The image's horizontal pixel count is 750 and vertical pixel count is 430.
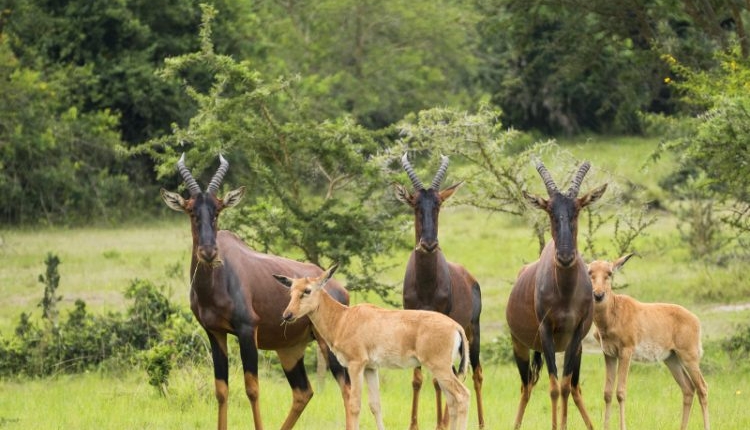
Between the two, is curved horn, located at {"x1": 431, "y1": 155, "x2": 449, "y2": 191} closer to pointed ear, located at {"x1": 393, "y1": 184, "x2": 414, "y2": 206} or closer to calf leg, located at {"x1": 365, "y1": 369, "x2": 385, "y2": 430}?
pointed ear, located at {"x1": 393, "y1": 184, "x2": 414, "y2": 206}

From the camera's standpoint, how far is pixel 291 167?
17.3 metres

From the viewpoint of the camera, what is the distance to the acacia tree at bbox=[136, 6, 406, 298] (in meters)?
16.7

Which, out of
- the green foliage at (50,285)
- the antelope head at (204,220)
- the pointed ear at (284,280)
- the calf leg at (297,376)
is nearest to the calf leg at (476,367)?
the calf leg at (297,376)

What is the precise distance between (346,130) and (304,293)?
5.92 m

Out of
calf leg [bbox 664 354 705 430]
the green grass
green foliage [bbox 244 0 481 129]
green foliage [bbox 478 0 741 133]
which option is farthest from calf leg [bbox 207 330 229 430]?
green foliage [bbox 244 0 481 129]

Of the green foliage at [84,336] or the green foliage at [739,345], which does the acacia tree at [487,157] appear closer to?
the green foliage at [739,345]

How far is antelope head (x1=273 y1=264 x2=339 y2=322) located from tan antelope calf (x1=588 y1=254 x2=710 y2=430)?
2.55 metres

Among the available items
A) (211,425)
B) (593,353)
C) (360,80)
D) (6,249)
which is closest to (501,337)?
(593,353)

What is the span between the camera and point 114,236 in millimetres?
30422

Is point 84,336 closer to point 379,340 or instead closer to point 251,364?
point 251,364

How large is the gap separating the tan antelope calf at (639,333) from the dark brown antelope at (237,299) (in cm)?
244

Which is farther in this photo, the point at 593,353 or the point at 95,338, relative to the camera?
the point at 593,353

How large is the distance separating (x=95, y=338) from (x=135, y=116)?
18491 millimetres

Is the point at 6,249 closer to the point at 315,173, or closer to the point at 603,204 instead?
the point at 315,173
